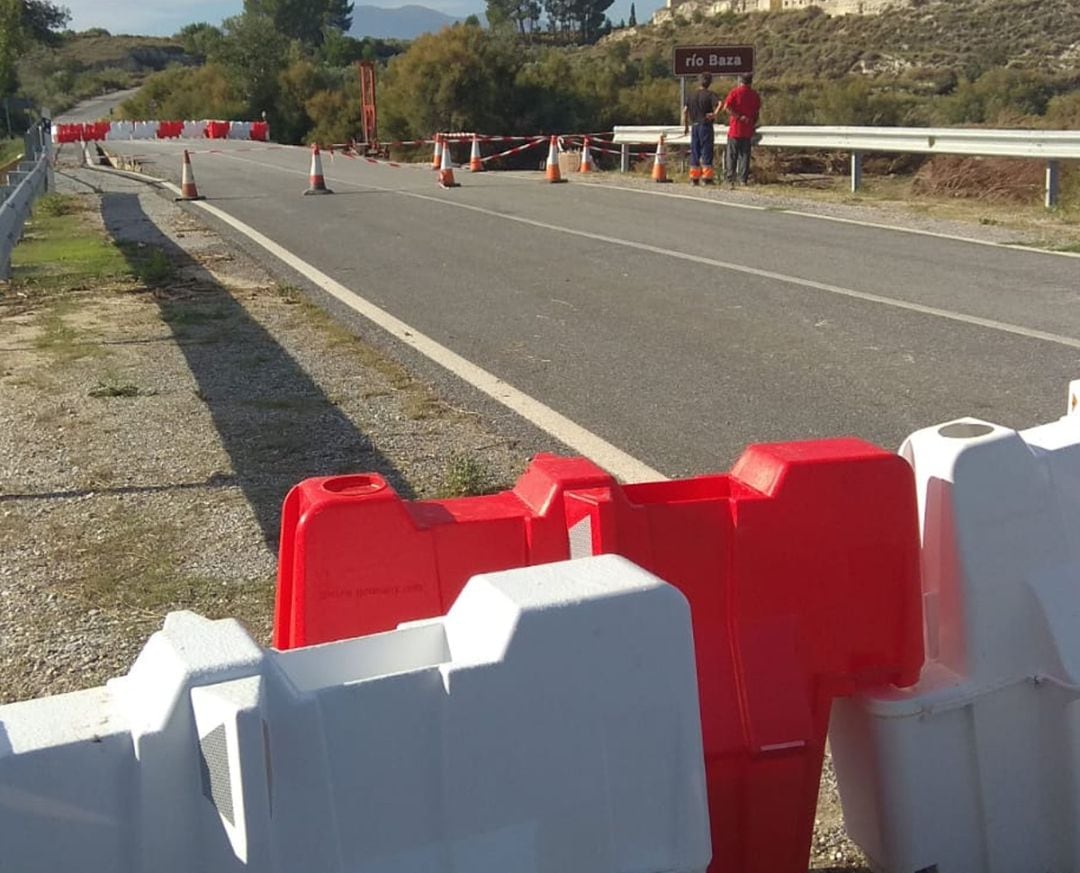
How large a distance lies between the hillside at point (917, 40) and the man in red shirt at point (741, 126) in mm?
45195

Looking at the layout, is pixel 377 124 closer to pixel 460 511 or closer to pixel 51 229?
pixel 51 229

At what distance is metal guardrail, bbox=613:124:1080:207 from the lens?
14.6 metres

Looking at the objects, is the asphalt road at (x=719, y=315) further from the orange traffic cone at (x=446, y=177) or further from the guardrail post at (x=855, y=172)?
the orange traffic cone at (x=446, y=177)

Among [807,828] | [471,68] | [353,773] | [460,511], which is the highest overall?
[471,68]

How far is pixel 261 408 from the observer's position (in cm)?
653

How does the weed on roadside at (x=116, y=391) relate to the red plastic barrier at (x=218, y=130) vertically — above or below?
below

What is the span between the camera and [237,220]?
54.9 ft

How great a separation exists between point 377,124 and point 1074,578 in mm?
42713

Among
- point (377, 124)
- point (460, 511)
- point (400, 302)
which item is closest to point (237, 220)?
point (400, 302)

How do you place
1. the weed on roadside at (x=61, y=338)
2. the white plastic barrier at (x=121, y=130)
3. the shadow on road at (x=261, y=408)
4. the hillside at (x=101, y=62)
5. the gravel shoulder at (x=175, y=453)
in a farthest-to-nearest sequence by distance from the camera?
the hillside at (x=101, y=62) < the white plastic barrier at (x=121, y=130) < the weed on roadside at (x=61, y=338) < the shadow on road at (x=261, y=408) < the gravel shoulder at (x=175, y=453)

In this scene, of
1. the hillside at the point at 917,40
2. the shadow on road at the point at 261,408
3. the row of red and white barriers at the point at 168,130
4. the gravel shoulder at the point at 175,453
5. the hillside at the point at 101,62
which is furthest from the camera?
the hillside at the point at 101,62

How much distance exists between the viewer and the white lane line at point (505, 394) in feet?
17.6

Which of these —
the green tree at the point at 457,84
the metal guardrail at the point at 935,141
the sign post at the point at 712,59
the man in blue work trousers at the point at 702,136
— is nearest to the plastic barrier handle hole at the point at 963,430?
the metal guardrail at the point at 935,141

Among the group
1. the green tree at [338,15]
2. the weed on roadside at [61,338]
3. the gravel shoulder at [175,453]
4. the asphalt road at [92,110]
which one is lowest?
the gravel shoulder at [175,453]
